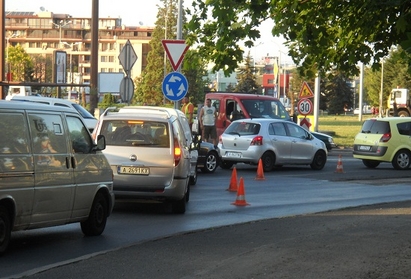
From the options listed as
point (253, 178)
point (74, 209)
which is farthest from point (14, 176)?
point (253, 178)

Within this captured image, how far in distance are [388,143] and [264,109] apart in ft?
22.0

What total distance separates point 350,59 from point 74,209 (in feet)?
14.5

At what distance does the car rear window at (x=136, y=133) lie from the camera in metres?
15.8

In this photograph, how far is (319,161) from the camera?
29.8 m

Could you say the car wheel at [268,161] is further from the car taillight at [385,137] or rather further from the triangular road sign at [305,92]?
the triangular road sign at [305,92]

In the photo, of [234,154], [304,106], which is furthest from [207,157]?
[304,106]

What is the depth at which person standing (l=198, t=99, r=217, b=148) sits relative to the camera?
110 ft

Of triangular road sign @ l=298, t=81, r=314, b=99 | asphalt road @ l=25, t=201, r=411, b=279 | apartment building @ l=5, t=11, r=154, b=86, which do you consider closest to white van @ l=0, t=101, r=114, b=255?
asphalt road @ l=25, t=201, r=411, b=279

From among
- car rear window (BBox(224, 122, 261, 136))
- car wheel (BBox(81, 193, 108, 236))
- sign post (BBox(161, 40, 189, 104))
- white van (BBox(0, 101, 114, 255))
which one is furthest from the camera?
car rear window (BBox(224, 122, 261, 136))

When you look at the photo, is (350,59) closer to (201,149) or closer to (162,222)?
(162,222)

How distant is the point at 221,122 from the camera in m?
36.0

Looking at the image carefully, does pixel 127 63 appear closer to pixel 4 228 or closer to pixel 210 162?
pixel 210 162

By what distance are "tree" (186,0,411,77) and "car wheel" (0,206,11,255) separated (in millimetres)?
3256

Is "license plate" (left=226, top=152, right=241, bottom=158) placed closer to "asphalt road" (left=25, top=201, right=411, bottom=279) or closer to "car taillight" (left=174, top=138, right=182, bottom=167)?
"car taillight" (left=174, top=138, right=182, bottom=167)
